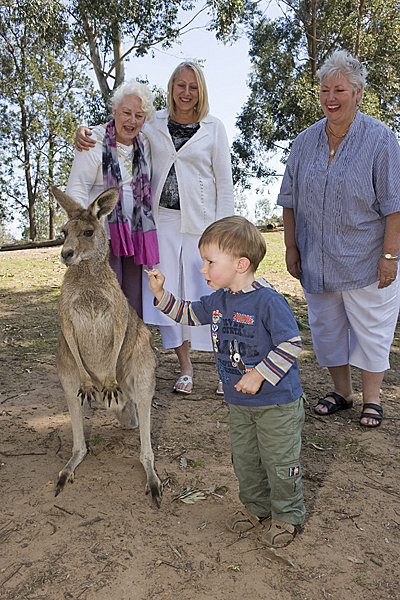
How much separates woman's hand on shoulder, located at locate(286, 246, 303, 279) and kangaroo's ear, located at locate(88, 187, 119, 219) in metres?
1.24

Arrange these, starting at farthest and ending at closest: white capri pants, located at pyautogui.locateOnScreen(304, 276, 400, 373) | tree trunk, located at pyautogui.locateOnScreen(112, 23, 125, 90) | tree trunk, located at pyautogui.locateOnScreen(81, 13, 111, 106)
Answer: tree trunk, located at pyautogui.locateOnScreen(81, 13, 111, 106) < tree trunk, located at pyautogui.locateOnScreen(112, 23, 125, 90) < white capri pants, located at pyautogui.locateOnScreen(304, 276, 400, 373)

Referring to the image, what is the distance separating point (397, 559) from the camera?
2070 mm

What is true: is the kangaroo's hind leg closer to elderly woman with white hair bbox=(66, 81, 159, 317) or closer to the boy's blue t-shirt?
elderly woman with white hair bbox=(66, 81, 159, 317)

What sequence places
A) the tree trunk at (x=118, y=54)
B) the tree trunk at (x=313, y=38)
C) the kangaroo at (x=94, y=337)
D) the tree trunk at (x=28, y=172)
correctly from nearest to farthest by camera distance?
the kangaroo at (x=94, y=337) < the tree trunk at (x=118, y=54) < the tree trunk at (x=313, y=38) < the tree trunk at (x=28, y=172)

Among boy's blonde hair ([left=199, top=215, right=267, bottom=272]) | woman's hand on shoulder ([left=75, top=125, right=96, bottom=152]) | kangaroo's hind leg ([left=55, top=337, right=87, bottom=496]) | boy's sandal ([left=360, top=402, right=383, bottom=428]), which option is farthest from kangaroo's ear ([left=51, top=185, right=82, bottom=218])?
boy's sandal ([left=360, top=402, right=383, bottom=428])

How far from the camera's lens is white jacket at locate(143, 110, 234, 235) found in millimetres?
3326

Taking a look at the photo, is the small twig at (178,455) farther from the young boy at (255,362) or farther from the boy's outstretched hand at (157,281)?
the boy's outstretched hand at (157,281)

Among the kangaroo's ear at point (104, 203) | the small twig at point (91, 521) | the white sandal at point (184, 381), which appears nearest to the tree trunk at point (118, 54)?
the white sandal at point (184, 381)

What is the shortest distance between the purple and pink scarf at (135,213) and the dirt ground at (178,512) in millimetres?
1020

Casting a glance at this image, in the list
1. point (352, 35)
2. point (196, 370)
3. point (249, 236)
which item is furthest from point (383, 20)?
point (249, 236)

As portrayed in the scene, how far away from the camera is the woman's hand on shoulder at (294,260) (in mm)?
3396

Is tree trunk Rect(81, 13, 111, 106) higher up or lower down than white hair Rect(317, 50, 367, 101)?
higher up

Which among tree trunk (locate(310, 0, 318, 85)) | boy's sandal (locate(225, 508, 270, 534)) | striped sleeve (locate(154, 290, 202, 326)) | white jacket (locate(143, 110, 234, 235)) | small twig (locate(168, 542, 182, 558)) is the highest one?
tree trunk (locate(310, 0, 318, 85))

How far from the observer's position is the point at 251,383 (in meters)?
1.85
